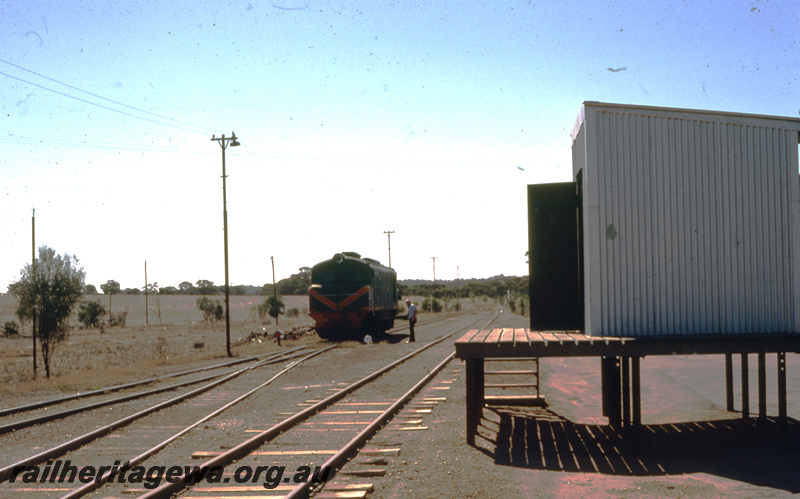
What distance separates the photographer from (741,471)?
23.5 ft

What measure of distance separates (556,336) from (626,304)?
3.61 feet

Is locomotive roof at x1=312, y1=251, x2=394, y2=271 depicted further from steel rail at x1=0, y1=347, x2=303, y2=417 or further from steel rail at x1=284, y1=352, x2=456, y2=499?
steel rail at x1=284, y1=352, x2=456, y2=499

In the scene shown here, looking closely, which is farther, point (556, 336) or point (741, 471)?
point (556, 336)

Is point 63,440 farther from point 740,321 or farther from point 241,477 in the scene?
point 740,321

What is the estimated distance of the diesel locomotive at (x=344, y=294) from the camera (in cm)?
2630

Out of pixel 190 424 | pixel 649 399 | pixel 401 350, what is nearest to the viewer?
pixel 190 424

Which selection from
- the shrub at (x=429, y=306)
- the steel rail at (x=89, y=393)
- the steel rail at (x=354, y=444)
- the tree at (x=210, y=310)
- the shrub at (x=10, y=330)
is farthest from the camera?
the shrub at (x=429, y=306)

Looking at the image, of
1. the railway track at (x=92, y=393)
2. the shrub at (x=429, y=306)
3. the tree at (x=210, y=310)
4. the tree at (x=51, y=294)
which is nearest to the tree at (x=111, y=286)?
the tree at (x=210, y=310)

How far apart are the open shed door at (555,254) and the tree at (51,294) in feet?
71.1

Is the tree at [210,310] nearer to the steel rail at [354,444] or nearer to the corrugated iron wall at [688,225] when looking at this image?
the steel rail at [354,444]

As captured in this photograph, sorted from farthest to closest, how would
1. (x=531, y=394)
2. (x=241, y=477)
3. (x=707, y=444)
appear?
(x=531, y=394) < (x=707, y=444) < (x=241, y=477)

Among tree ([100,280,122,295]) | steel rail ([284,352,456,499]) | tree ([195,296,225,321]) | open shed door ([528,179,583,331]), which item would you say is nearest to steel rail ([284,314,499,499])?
steel rail ([284,352,456,499])

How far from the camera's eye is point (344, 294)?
26.6 metres

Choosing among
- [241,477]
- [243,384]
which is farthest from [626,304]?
[243,384]
